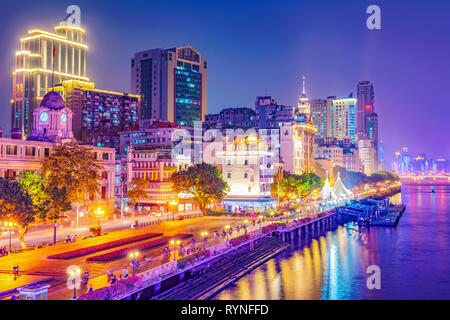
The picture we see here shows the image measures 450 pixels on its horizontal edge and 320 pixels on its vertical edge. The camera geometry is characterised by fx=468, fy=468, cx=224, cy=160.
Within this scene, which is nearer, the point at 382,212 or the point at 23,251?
the point at 23,251

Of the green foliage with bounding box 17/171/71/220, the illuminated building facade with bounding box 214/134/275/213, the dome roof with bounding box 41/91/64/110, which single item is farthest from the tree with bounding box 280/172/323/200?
the green foliage with bounding box 17/171/71/220

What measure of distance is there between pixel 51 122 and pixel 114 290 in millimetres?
69052

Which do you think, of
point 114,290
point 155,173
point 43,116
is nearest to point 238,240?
point 114,290

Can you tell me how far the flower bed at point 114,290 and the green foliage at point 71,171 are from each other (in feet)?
134

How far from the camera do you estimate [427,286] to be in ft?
177

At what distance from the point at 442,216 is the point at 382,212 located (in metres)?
16.1

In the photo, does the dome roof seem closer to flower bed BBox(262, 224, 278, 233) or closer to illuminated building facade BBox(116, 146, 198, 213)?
illuminated building facade BBox(116, 146, 198, 213)

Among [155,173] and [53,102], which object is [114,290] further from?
[155,173]

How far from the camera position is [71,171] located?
7706 cm

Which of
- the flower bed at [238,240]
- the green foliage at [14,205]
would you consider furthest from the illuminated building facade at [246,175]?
the green foliage at [14,205]

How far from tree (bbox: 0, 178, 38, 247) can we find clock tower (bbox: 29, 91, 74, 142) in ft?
133

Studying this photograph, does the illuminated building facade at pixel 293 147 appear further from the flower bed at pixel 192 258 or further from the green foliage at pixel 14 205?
the green foliage at pixel 14 205
